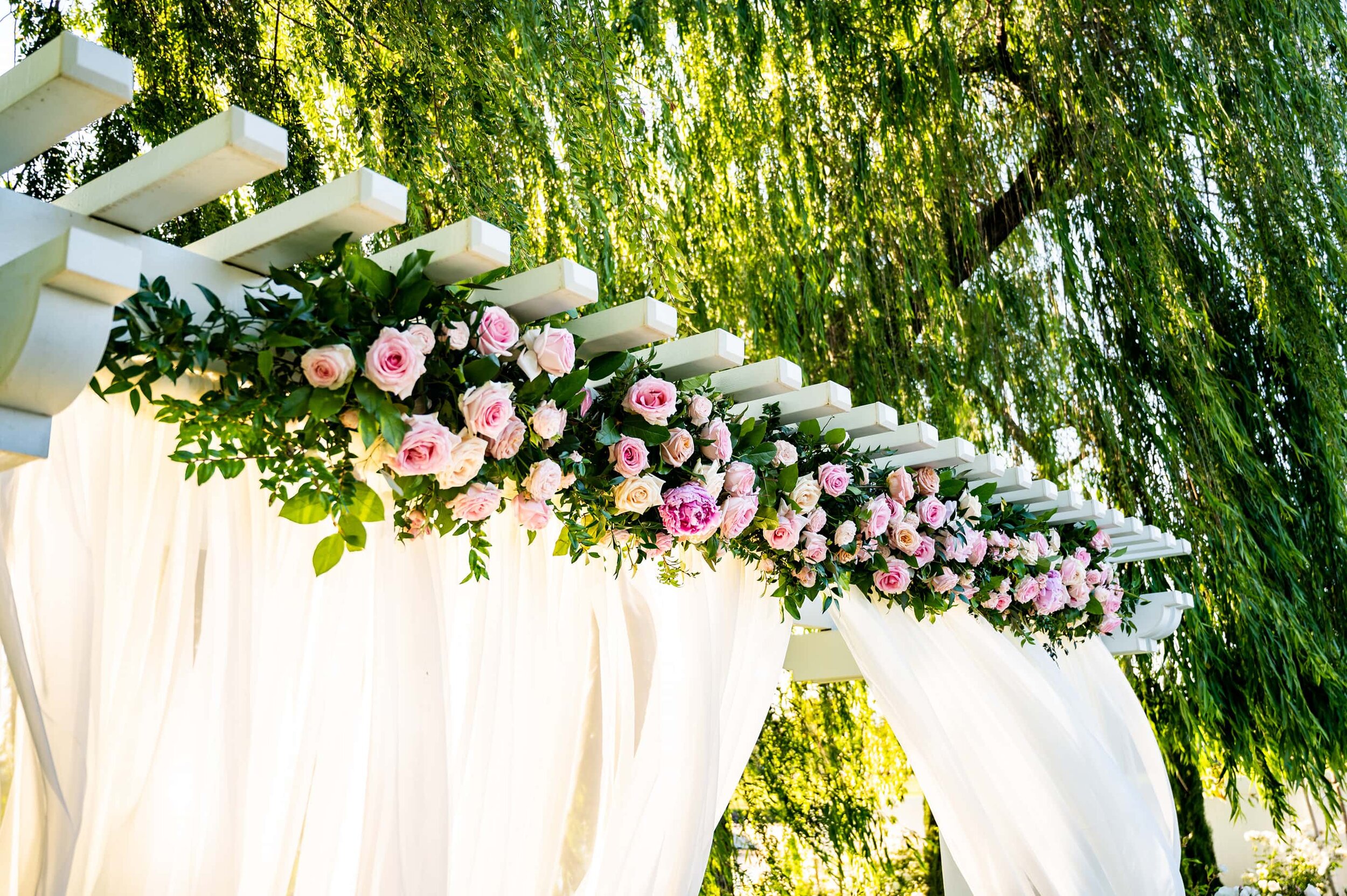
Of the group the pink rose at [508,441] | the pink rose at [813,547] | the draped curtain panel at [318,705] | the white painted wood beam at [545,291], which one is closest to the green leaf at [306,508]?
the draped curtain panel at [318,705]

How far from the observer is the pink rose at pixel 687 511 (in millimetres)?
1695

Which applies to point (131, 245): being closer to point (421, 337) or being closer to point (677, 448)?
point (421, 337)

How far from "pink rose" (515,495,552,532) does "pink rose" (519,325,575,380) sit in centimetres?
17

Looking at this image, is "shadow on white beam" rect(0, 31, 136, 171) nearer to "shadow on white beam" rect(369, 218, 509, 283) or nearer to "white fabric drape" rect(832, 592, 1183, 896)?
"shadow on white beam" rect(369, 218, 509, 283)

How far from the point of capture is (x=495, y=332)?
139 centimetres

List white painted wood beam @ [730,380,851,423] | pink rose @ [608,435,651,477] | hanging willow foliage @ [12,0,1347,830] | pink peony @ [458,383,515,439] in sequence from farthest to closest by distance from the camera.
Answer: hanging willow foliage @ [12,0,1347,830] → white painted wood beam @ [730,380,851,423] → pink rose @ [608,435,651,477] → pink peony @ [458,383,515,439]

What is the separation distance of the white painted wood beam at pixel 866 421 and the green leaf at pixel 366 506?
911 mm

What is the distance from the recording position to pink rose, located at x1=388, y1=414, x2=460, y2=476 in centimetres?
130

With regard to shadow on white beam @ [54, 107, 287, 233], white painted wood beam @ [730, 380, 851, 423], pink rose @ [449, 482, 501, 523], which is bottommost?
pink rose @ [449, 482, 501, 523]

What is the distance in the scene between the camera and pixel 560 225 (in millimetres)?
2266

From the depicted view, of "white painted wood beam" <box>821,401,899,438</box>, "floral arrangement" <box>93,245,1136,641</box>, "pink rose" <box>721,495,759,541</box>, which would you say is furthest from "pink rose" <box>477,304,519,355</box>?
"white painted wood beam" <box>821,401,899,438</box>

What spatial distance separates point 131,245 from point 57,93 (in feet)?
0.63

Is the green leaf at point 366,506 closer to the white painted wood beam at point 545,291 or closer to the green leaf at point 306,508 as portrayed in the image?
the green leaf at point 306,508

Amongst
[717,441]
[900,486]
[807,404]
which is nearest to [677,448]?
[717,441]
